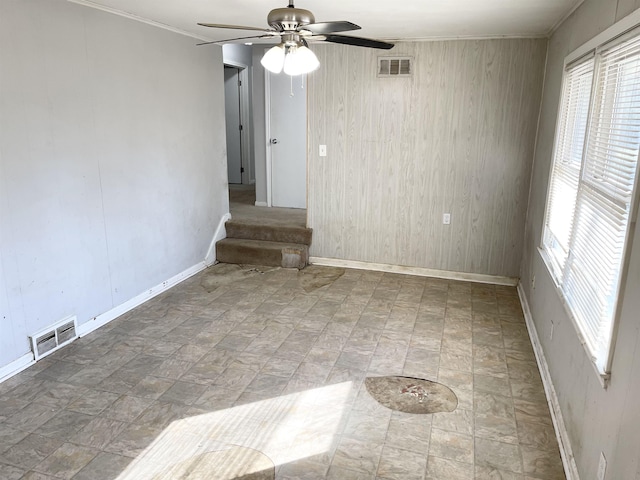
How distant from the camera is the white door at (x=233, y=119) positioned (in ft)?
25.5

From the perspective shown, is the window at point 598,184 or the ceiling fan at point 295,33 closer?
the window at point 598,184

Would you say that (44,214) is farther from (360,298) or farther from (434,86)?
(434,86)

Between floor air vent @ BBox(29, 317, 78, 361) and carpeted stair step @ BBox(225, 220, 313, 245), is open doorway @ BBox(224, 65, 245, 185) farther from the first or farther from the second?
floor air vent @ BBox(29, 317, 78, 361)

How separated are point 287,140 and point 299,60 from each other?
13.0ft

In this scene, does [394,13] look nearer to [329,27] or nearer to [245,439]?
[329,27]

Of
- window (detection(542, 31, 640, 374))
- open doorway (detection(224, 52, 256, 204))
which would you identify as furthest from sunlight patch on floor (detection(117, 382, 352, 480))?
open doorway (detection(224, 52, 256, 204))

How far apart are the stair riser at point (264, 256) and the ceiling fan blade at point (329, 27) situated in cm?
297

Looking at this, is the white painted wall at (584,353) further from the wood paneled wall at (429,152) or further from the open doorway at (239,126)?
the open doorway at (239,126)

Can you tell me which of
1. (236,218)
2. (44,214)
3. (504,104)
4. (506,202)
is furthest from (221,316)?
(504,104)

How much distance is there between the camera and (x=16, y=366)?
2.93m

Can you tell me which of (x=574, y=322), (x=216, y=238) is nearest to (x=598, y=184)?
(x=574, y=322)

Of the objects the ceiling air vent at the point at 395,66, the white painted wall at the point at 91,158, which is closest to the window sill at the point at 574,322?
the ceiling air vent at the point at 395,66

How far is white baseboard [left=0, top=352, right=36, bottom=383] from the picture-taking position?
2.85m

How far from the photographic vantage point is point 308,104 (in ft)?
16.0
